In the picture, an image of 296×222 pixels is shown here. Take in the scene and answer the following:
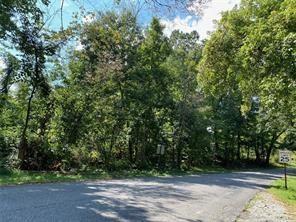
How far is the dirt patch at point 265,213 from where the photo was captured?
29.8 ft

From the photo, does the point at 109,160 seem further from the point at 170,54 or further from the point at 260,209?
the point at 260,209

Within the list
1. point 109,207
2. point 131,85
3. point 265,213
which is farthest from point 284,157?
point 109,207

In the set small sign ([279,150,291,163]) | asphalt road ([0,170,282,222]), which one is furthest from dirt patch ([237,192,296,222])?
small sign ([279,150,291,163])

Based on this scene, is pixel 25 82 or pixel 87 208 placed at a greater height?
pixel 25 82

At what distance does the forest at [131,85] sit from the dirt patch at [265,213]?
11.9 feet

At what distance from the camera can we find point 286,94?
31.9ft

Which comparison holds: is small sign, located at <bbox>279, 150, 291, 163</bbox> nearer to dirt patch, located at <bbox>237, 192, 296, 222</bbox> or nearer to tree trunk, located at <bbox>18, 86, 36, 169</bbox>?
dirt patch, located at <bbox>237, 192, 296, 222</bbox>

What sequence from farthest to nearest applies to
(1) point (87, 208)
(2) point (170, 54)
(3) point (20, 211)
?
(2) point (170, 54) → (1) point (87, 208) → (3) point (20, 211)

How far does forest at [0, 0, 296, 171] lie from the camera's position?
9711mm

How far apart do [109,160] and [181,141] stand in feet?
34.3

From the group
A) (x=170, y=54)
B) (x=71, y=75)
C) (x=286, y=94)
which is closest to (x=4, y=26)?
(x=71, y=75)

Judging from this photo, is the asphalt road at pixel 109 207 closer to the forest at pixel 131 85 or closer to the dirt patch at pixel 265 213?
the dirt patch at pixel 265 213

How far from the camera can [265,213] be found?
398 inches

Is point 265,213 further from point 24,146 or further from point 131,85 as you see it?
point 131,85
